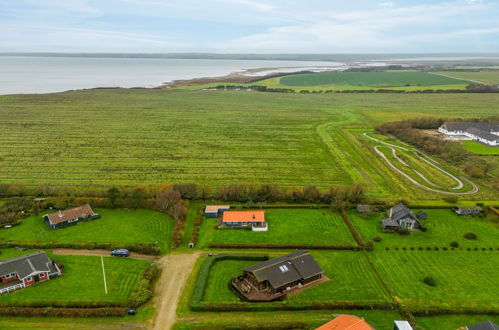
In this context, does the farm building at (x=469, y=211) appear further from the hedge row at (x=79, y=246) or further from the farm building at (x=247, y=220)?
the hedge row at (x=79, y=246)

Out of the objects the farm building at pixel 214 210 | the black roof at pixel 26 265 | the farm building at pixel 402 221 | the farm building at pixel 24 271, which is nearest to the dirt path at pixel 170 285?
the farm building at pixel 214 210

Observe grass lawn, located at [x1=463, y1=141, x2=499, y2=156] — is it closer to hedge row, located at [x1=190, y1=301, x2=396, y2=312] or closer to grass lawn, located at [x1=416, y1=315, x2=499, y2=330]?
grass lawn, located at [x1=416, y1=315, x2=499, y2=330]

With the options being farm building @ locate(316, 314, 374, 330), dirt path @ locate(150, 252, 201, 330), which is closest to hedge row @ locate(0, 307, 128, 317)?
dirt path @ locate(150, 252, 201, 330)

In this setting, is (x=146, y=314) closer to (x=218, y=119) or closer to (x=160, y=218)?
(x=160, y=218)

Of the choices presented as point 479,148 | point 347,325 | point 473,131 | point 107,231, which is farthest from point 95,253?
point 473,131

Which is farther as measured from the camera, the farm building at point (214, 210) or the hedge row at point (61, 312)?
the farm building at point (214, 210)

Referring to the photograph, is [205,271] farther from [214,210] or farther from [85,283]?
[214,210]
